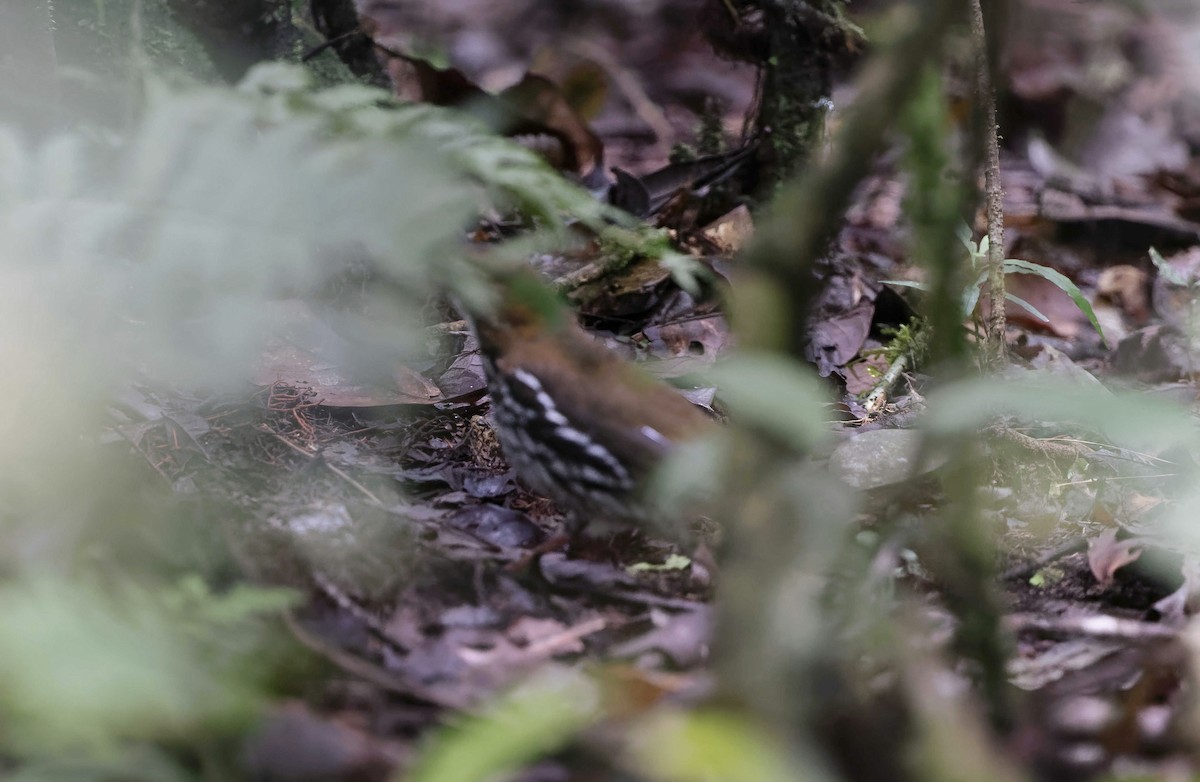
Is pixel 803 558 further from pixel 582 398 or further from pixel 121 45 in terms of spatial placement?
pixel 121 45

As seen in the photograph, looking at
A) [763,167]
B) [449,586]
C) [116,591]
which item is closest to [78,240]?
[116,591]

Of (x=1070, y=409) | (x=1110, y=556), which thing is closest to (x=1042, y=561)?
(x=1110, y=556)

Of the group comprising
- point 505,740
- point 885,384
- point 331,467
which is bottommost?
point 885,384

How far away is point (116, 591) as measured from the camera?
1597 millimetres

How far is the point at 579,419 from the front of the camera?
2.77 metres

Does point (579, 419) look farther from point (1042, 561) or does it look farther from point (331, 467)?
point (1042, 561)

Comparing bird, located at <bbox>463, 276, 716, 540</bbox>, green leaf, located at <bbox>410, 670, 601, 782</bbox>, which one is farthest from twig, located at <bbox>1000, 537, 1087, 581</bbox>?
green leaf, located at <bbox>410, 670, 601, 782</bbox>

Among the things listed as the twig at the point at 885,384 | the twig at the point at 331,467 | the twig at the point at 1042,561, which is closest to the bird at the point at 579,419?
the twig at the point at 331,467

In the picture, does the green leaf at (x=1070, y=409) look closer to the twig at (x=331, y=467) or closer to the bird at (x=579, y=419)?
the bird at (x=579, y=419)

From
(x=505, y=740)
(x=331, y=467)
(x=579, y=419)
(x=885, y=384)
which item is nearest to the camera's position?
(x=505, y=740)

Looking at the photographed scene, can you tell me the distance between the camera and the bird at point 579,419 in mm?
2664

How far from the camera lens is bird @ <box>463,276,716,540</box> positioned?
2.66 m

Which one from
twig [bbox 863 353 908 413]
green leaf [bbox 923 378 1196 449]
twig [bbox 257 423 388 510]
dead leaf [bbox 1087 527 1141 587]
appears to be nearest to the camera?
green leaf [bbox 923 378 1196 449]

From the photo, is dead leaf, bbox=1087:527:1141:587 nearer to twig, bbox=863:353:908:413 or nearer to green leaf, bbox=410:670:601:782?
twig, bbox=863:353:908:413
